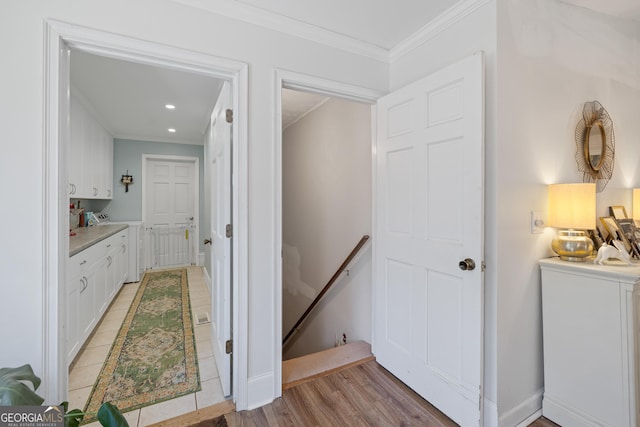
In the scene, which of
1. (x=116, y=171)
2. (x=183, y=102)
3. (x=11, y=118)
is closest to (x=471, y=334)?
(x=11, y=118)

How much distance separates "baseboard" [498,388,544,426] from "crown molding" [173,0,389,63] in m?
2.41

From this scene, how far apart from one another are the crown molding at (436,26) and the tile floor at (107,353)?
8.83 ft

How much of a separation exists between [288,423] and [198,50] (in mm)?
2152

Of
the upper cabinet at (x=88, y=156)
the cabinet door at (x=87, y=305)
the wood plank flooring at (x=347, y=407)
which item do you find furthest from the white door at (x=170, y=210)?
the wood plank flooring at (x=347, y=407)

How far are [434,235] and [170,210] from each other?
5174 millimetres

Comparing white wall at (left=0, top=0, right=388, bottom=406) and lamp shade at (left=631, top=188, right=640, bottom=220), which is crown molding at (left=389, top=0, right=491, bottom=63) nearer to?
white wall at (left=0, top=0, right=388, bottom=406)

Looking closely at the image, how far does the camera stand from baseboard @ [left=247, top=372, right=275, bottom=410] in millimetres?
1708

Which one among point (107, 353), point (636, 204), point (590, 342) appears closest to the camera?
point (590, 342)

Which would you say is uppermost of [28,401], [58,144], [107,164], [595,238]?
[107,164]

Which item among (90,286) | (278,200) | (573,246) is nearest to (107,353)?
(90,286)

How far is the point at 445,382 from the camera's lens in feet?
5.38

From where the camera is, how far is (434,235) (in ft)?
5.66

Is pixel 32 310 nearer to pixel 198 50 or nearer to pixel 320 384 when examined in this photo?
pixel 198 50

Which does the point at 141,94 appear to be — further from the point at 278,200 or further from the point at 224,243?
the point at 278,200
